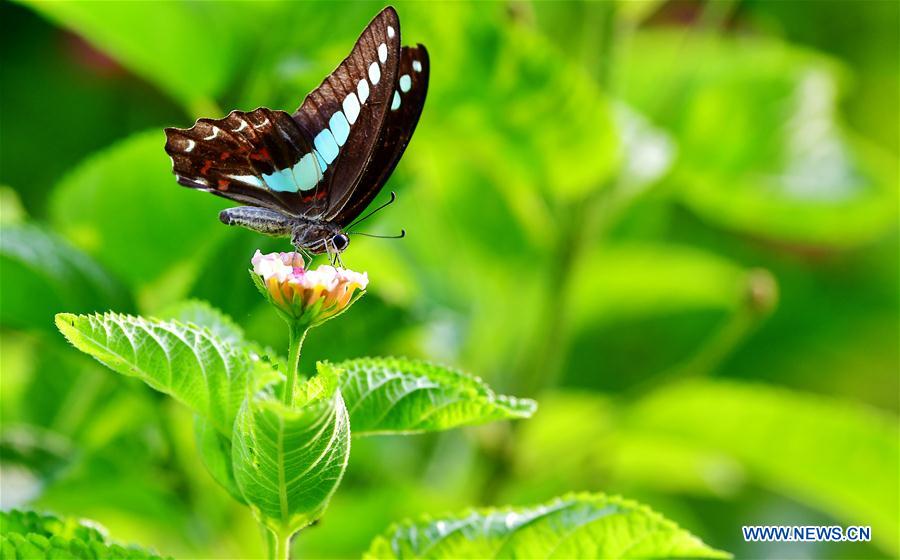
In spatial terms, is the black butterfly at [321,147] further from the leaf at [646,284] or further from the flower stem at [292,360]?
the leaf at [646,284]

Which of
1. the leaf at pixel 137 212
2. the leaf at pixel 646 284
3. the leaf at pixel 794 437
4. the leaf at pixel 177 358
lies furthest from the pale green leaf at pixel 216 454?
the leaf at pixel 646 284

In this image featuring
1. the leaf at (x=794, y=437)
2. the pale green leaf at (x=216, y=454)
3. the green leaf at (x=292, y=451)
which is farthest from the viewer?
the leaf at (x=794, y=437)

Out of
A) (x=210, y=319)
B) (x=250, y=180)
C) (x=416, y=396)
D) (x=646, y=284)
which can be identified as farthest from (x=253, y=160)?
(x=646, y=284)

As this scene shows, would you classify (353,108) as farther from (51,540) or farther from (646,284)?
(646,284)

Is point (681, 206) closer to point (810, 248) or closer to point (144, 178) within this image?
point (810, 248)

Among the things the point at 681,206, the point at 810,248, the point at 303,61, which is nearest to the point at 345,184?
the point at 303,61

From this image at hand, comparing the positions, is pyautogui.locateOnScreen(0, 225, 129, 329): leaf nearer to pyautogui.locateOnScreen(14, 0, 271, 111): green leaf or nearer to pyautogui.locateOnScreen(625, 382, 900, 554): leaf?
pyautogui.locateOnScreen(14, 0, 271, 111): green leaf
